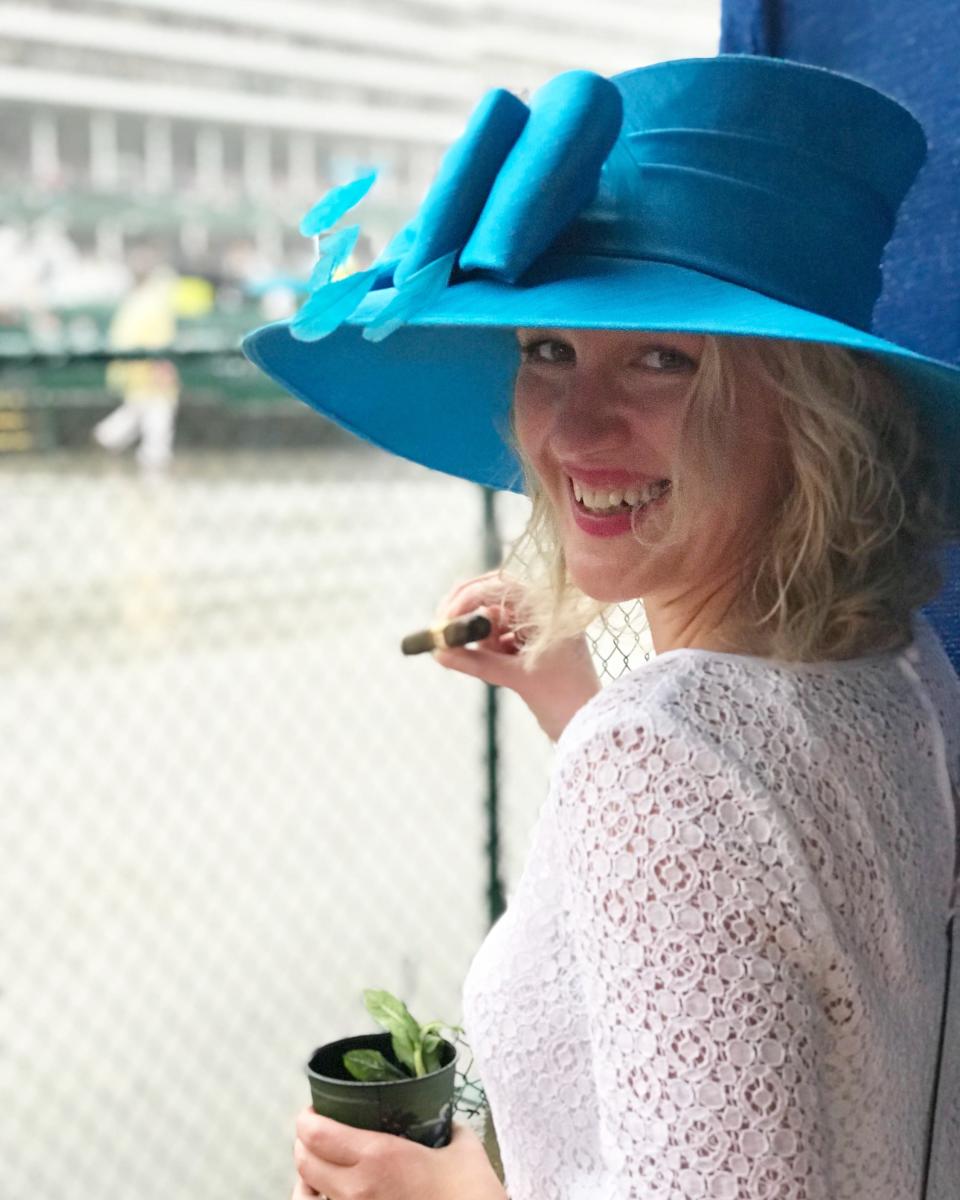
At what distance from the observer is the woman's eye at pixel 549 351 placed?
1059 mm

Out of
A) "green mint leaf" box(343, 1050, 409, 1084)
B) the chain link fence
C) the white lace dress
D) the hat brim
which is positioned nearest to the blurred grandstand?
the chain link fence

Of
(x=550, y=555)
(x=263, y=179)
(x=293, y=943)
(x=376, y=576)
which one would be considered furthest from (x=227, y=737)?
(x=263, y=179)

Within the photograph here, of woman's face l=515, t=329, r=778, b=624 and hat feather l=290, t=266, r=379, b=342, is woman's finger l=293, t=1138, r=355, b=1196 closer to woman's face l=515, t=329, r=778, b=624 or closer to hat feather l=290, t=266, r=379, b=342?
woman's face l=515, t=329, r=778, b=624

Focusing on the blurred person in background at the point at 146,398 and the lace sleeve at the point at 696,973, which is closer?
the lace sleeve at the point at 696,973

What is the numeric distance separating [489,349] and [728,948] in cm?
69

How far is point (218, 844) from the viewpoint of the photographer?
13.3 ft

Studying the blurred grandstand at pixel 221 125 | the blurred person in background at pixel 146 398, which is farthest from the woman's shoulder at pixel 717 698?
the blurred grandstand at pixel 221 125

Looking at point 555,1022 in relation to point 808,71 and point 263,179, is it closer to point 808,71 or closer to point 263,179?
point 808,71

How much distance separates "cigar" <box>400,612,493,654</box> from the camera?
137 centimetres

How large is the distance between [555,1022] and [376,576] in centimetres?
782

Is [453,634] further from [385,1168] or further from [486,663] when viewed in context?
[385,1168]

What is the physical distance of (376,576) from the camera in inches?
341

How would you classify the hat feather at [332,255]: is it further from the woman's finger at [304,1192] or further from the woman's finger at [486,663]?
the woman's finger at [304,1192]

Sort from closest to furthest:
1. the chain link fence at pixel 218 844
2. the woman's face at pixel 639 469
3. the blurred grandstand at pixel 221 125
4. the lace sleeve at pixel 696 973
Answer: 1. the lace sleeve at pixel 696 973
2. the woman's face at pixel 639 469
3. the chain link fence at pixel 218 844
4. the blurred grandstand at pixel 221 125
